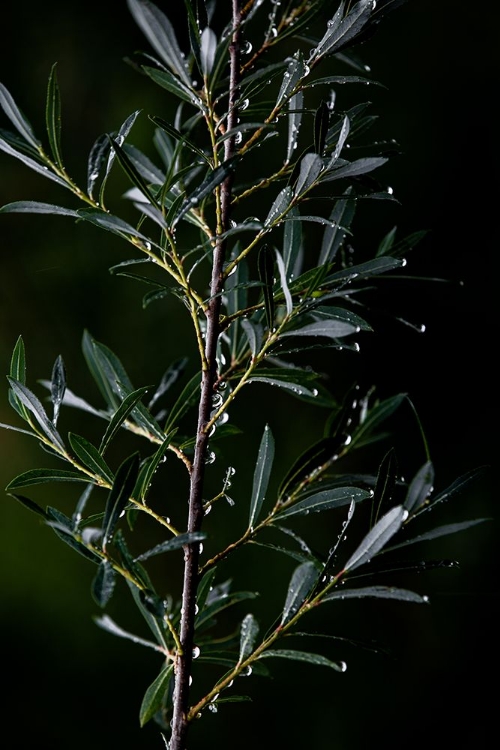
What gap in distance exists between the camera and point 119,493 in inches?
15.7

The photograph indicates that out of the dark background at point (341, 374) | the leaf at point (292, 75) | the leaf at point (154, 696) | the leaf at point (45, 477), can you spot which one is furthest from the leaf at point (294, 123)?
the dark background at point (341, 374)

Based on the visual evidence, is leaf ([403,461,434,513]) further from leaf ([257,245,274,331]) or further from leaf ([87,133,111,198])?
leaf ([87,133,111,198])

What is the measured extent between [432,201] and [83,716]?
110 cm

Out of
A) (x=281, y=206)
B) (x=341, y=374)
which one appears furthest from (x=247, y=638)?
(x=341, y=374)

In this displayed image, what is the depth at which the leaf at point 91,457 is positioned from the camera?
45 cm

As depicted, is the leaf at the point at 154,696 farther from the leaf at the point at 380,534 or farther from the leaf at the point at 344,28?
the leaf at the point at 344,28

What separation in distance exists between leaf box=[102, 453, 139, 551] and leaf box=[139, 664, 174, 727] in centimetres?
12

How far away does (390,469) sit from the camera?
1.48 ft

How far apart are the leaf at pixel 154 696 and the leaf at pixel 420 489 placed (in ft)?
0.66

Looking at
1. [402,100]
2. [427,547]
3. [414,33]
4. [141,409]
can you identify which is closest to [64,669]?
[427,547]

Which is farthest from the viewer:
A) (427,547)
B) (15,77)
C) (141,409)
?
(15,77)

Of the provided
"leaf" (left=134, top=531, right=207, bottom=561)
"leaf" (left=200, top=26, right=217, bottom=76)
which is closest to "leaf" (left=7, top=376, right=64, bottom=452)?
"leaf" (left=134, top=531, right=207, bottom=561)

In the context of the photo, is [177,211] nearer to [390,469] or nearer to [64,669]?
[390,469]

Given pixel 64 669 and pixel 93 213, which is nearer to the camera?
pixel 93 213
